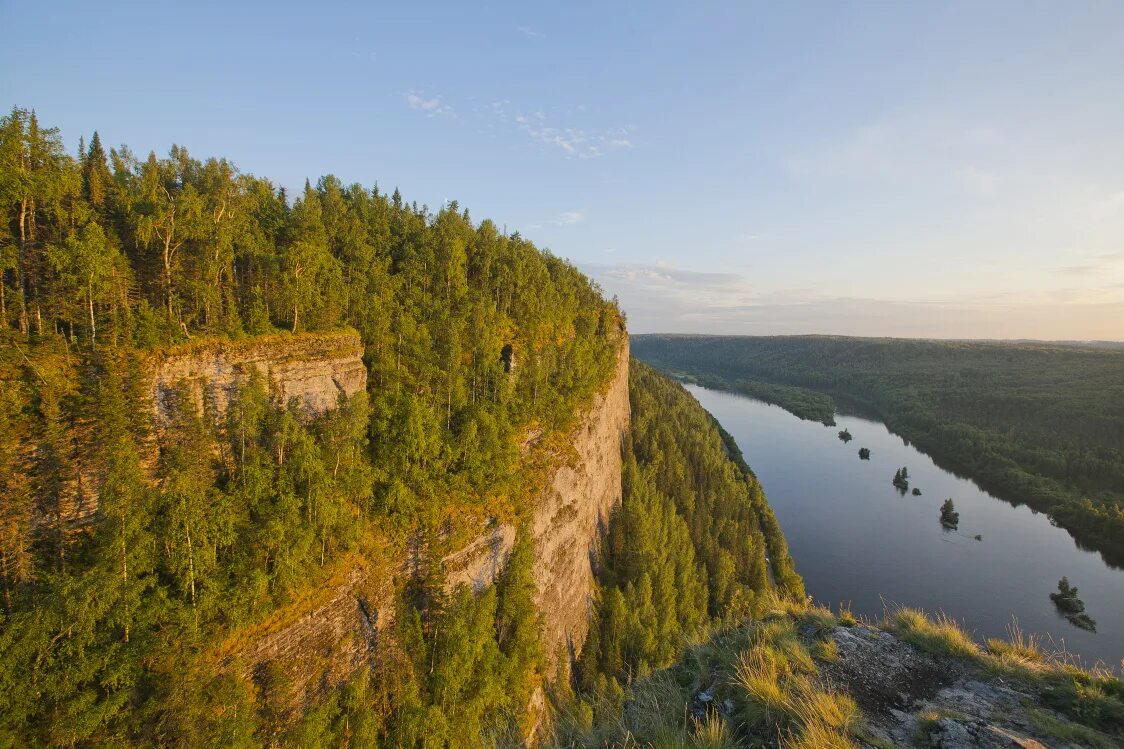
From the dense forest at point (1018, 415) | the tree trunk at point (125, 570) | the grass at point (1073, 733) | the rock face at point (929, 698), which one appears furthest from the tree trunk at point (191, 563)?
the dense forest at point (1018, 415)

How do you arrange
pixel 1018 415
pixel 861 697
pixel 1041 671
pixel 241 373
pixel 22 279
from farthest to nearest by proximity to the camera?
pixel 1018 415 → pixel 241 373 → pixel 22 279 → pixel 1041 671 → pixel 861 697

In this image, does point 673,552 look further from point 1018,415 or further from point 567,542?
point 1018,415

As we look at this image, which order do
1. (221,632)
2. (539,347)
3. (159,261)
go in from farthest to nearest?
(539,347) < (159,261) < (221,632)

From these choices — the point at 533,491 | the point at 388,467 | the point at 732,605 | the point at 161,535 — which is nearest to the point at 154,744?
the point at 161,535

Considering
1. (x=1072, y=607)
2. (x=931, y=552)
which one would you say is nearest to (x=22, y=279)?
(x=1072, y=607)

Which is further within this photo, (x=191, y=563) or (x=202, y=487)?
(x=202, y=487)

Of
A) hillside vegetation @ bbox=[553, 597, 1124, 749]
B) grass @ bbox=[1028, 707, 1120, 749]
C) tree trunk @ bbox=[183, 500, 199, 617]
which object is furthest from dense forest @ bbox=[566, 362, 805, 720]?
grass @ bbox=[1028, 707, 1120, 749]

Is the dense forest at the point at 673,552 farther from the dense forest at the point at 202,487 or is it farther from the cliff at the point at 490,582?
the dense forest at the point at 202,487

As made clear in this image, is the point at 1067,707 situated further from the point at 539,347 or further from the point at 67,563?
the point at 539,347
